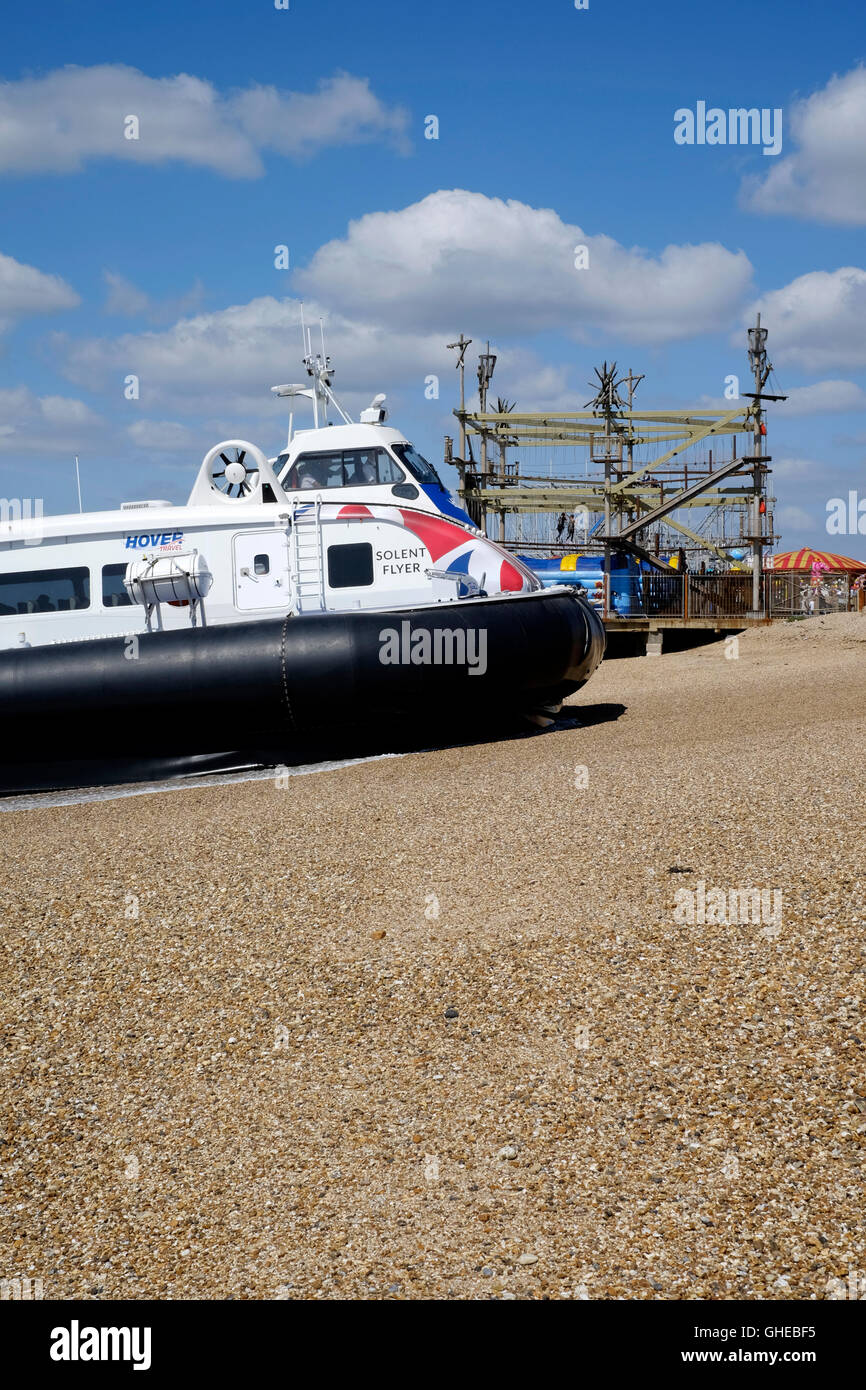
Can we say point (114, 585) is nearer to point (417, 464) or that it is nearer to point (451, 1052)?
point (417, 464)

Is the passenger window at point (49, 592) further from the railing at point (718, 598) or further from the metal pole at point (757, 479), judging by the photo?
the metal pole at point (757, 479)

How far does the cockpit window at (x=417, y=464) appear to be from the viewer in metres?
11.8

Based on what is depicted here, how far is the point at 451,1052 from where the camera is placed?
171 inches

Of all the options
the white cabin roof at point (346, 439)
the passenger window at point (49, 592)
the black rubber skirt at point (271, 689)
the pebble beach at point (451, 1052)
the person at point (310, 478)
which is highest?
the white cabin roof at point (346, 439)

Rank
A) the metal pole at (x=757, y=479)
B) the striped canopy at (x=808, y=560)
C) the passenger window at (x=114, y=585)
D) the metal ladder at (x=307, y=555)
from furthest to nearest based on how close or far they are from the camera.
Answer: the striped canopy at (x=808, y=560) < the metal pole at (x=757, y=479) < the passenger window at (x=114, y=585) < the metal ladder at (x=307, y=555)

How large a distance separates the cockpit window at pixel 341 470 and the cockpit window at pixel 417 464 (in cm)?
17

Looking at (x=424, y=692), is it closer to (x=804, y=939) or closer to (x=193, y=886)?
(x=193, y=886)

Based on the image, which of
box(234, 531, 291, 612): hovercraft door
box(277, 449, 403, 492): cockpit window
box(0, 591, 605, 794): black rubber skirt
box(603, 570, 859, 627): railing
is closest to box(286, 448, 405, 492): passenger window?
box(277, 449, 403, 492): cockpit window

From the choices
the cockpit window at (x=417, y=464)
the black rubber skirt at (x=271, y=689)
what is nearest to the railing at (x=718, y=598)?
the cockpit window at (x=417, y=464)

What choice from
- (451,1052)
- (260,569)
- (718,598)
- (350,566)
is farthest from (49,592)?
(718,598)

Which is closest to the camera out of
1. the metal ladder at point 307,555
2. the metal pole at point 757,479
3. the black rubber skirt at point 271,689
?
the black rubber skirt at point 271,689

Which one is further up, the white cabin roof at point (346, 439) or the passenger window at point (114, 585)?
the white cabin roof at point (346, 439)

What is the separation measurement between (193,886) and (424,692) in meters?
4.36
